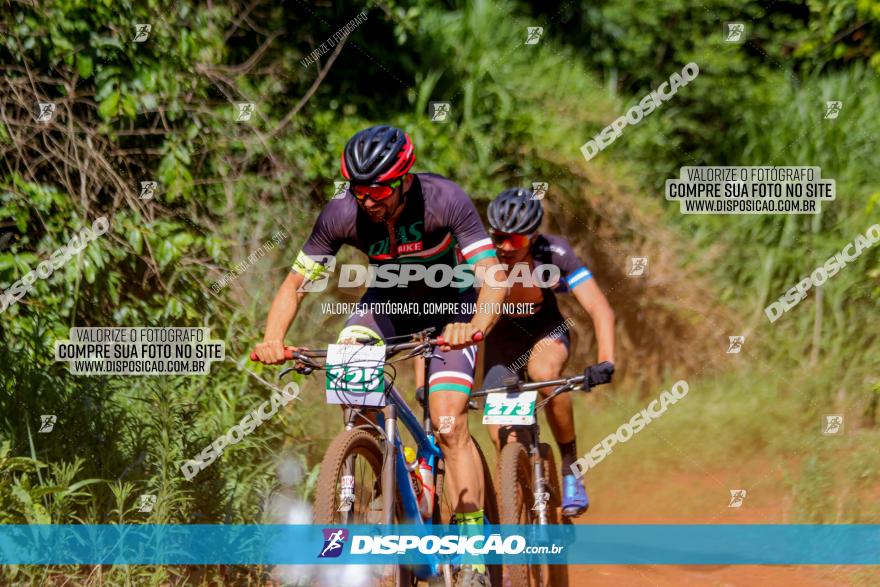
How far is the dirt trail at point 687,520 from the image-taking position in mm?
7965

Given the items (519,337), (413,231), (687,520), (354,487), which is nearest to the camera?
(354,487)


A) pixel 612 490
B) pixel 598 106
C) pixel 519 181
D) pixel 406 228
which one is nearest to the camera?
pixel 406 228

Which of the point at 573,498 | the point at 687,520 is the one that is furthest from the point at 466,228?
the point at 687,520

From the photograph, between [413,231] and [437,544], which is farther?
[413,231]

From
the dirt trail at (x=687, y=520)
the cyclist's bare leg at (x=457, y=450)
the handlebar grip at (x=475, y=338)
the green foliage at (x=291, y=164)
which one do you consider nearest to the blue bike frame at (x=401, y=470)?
the cyclist's bare leg at (x=457, y=450)

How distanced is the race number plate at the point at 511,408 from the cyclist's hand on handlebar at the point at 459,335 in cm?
119

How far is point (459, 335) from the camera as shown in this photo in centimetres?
508

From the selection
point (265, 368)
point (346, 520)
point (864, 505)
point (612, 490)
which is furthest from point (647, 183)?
point (346, 520)

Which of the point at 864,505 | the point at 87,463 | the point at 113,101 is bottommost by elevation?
the point at 864,505

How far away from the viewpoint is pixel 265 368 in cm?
818

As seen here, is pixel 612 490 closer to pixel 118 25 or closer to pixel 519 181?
pixel 519 181

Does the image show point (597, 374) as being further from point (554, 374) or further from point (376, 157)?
point (376, 157)

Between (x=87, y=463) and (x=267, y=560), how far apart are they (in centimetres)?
133

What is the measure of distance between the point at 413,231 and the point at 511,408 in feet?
3.88
